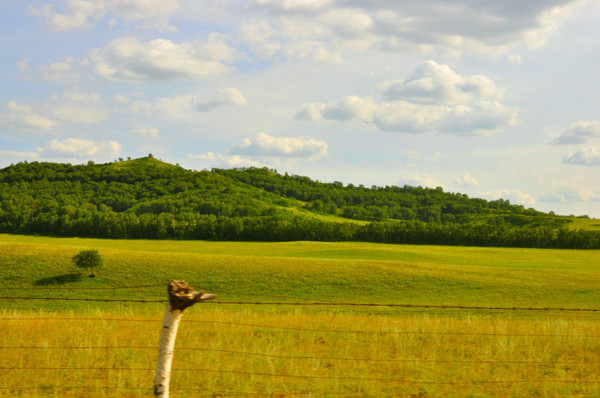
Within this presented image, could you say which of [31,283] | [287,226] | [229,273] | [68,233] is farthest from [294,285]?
[68,233]

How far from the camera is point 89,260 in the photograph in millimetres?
56688

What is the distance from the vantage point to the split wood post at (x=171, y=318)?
573 cm

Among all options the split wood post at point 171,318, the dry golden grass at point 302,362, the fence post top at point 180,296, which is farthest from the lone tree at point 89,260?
the fence post top at point 180,296

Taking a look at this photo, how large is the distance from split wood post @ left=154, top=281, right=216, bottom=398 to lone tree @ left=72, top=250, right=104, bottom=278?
183 ft

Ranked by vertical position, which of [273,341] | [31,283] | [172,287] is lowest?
[31,283]

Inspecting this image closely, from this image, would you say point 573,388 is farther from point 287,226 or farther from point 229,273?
point 287,226

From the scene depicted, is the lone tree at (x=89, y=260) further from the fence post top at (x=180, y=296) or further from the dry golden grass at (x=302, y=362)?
the fence post top at (x=180, y=296)

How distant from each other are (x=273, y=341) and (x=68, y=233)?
14967cm

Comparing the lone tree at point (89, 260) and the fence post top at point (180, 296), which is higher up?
the fence post top at point (180, 296)

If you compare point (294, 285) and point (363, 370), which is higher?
point (363, 370)

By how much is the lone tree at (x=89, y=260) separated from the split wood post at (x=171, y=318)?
55.7 meters

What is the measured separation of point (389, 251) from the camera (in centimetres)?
8544

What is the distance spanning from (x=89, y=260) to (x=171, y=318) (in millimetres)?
56169

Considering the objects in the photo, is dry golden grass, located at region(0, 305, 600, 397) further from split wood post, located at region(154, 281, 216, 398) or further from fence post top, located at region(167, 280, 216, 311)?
fence post top, located at region(167, 280, 216, 311)
